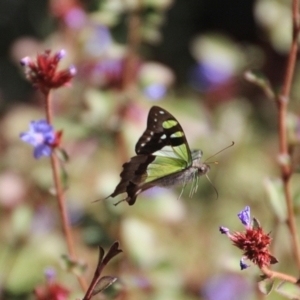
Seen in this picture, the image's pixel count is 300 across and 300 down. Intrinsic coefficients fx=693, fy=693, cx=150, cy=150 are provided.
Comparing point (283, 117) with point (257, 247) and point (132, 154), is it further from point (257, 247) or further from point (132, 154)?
point (132, 154)

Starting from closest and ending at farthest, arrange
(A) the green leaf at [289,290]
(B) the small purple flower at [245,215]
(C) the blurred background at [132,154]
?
Answer: (B) the small purple flower at [245,215]
(A) the green leaf at [289,290]
(C) the blurred background at [132,154]

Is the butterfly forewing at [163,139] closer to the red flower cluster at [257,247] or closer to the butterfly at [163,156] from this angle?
the butterfly at [163,156]

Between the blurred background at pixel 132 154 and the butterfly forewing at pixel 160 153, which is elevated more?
the butterfly forewing at pixel 160 153

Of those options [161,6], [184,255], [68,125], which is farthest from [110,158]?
[161,6]

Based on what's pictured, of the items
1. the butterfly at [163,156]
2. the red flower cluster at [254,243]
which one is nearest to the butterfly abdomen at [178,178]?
the butterfly at [163,156]

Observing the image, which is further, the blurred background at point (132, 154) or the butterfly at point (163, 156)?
the blurred background at point (132, 154)

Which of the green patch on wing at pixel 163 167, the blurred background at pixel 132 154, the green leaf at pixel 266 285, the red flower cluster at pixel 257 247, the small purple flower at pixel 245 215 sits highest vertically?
the small purple flower at pixel 245 215

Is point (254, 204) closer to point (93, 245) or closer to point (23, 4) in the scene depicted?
point (93, 245)
